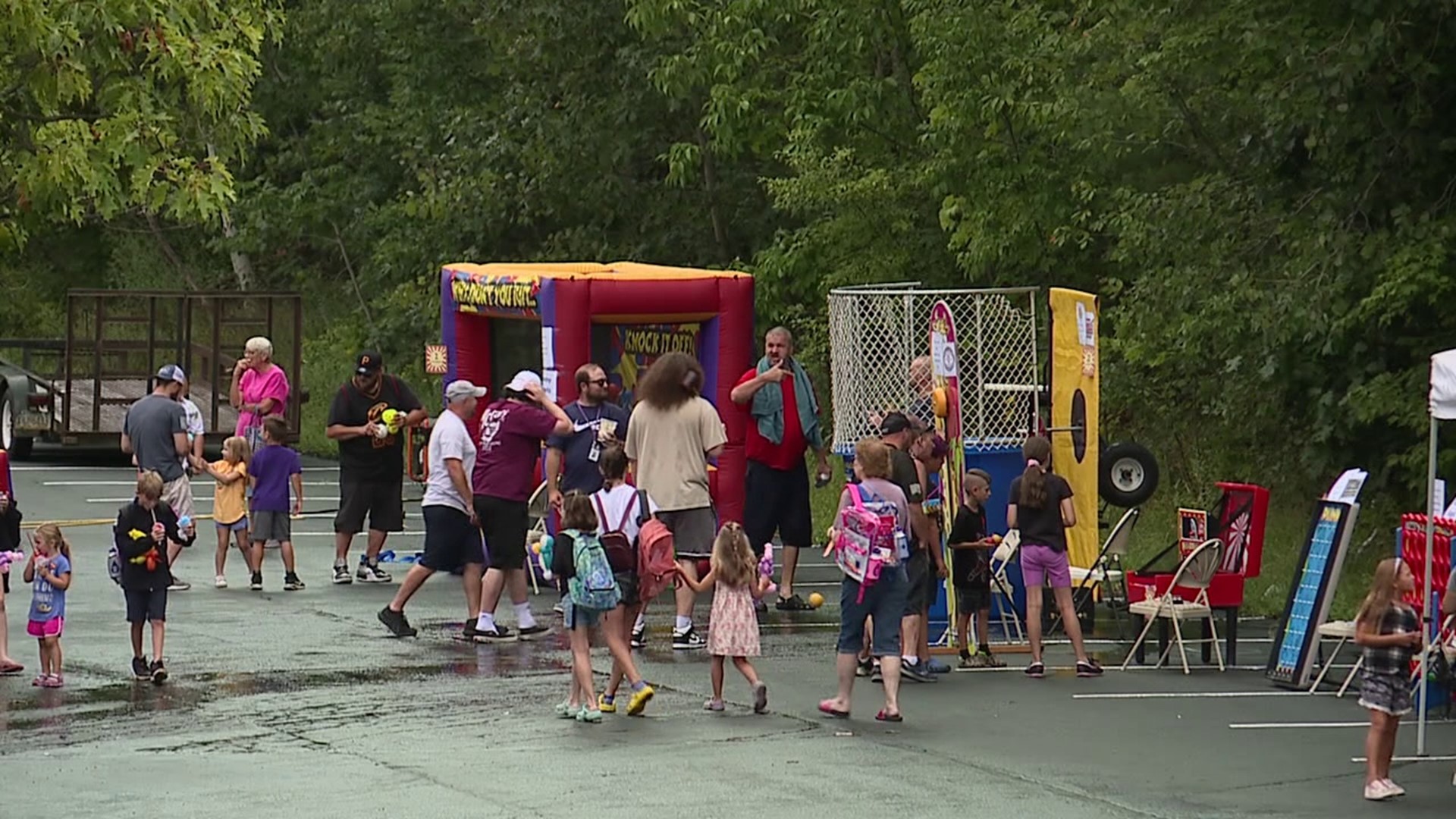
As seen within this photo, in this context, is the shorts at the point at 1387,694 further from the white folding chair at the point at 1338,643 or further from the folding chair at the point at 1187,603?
the folding chair at the point at 1187,603

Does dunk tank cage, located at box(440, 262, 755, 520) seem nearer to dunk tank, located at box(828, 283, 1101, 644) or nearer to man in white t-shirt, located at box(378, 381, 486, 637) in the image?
dunk tank, located at box(828, 283, 1101, 644)

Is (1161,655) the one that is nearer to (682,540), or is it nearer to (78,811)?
(682,540)

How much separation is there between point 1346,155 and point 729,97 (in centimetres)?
1028

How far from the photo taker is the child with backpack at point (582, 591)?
11.8 meters

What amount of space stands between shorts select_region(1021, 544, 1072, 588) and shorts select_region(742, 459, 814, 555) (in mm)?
3154

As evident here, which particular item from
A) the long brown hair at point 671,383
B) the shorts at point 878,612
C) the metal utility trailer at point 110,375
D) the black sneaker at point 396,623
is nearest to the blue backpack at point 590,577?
the shorts at point 878,612

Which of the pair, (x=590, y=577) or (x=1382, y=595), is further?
(x=590, y=577)

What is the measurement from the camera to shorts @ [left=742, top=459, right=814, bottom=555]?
1647 cm

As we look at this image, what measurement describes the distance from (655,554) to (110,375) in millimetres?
18688

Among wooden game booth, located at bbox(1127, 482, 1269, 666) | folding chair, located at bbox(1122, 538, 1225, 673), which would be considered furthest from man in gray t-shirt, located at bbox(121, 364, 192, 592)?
folding chair, located at bbox(1122, 538, 1225, 673)

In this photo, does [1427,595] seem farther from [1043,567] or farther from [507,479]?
[507,479]

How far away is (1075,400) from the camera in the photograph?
51.3ft

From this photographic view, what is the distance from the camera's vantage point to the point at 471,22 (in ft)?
109

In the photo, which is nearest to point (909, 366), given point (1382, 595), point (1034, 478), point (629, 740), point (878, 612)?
point (1034, 478)
